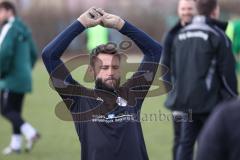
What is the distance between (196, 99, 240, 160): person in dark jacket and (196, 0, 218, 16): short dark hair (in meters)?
4.04

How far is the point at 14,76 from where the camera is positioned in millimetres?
10859

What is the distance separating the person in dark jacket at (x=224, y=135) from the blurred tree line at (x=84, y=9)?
31076mm

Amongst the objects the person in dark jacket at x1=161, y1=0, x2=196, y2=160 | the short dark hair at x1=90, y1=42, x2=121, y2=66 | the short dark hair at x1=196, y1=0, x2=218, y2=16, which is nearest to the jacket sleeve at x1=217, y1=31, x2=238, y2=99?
the short dark hair at x1=196, y1=0, x2=218, y2=16

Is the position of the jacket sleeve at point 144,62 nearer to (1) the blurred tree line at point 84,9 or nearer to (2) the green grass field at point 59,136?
(2) the green grass field at point 59,136

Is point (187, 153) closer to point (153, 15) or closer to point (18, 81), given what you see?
point (18, 81)

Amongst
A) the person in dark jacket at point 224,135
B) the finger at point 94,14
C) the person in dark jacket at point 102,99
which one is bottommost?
the person in dark jacket at point 102,99

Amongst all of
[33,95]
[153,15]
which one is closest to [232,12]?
[153,15]

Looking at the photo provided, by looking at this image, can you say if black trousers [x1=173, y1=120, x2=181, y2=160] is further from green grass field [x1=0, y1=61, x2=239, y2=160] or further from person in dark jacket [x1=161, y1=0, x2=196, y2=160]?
green grass field [x1=0, y1=61, x2=239, y2=160]

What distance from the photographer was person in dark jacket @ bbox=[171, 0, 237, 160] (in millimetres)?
7223

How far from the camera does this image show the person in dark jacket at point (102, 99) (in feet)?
16.2

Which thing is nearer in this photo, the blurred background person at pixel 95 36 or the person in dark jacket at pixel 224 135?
the person in dark jacket at pixel 224 135

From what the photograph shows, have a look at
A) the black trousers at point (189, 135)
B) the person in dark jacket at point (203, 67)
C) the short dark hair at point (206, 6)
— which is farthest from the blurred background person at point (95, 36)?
the short dark hair at point (206, 6)

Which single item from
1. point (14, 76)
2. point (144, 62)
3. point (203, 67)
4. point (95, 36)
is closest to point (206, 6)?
point (203, 67)

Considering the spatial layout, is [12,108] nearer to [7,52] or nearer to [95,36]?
[7,52]
